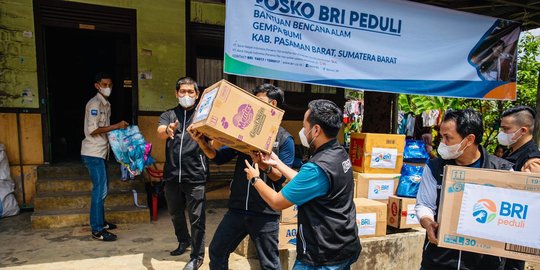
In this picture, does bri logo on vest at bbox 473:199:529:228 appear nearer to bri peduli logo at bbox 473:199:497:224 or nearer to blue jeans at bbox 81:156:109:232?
bri peduli logo at bbox 473:199:497:224

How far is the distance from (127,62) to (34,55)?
1.46 metres

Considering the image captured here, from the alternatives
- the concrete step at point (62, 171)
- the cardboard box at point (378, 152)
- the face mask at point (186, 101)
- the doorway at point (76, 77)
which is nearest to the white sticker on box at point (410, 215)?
the cardboard box at point (378, 152)

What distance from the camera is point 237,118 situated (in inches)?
82.1

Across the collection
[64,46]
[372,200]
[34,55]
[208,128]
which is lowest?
[372,200]

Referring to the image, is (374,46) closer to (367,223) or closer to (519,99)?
(367,223)

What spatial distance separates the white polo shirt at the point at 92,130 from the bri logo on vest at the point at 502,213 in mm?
3984

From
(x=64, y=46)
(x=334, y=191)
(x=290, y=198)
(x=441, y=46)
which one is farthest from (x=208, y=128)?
(x=64, y=46)

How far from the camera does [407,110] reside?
9992 mm

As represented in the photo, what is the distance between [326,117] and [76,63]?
291 inches

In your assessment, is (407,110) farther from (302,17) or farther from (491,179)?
(491,179)

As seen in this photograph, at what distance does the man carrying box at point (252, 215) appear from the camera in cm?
258

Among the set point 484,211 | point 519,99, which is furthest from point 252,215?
point 519,99

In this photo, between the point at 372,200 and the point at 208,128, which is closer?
the point at 208,128

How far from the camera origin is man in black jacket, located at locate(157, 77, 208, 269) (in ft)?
10.9
